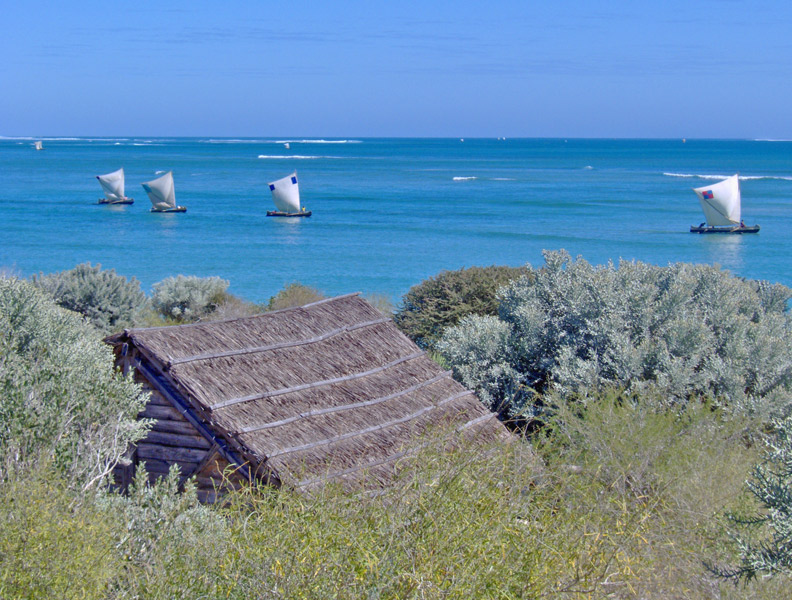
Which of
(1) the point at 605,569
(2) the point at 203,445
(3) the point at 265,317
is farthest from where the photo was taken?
(3) the point at 265,317

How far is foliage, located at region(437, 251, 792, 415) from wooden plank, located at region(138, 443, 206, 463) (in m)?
3.85

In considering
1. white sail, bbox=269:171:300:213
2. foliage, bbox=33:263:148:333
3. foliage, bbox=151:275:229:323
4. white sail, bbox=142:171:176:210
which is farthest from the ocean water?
foliage, bbox=151:275:229:323

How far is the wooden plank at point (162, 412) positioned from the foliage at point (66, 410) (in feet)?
2.61

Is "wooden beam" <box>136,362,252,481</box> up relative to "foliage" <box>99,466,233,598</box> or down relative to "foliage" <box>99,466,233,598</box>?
down

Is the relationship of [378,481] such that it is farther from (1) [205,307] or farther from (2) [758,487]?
(1) [205,307]

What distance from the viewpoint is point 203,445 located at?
25.8 feet

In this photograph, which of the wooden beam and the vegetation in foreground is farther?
the wooden beam

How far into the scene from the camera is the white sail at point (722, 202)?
52.8 m

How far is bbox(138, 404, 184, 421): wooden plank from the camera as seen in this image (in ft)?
26.1

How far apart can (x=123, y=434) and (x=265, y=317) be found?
2817mm

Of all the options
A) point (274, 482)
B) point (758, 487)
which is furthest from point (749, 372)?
point (274, 482)

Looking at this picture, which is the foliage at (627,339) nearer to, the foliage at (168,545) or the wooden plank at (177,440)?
the wooden plank at (177,440)

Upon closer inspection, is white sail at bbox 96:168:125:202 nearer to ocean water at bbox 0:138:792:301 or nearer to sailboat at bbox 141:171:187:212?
ocean water at bbox 0:138:792:301

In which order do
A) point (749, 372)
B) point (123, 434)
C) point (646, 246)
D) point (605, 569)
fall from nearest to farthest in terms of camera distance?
point (605, 569), point (123, 434), point (749, 372), point (646, 246)
